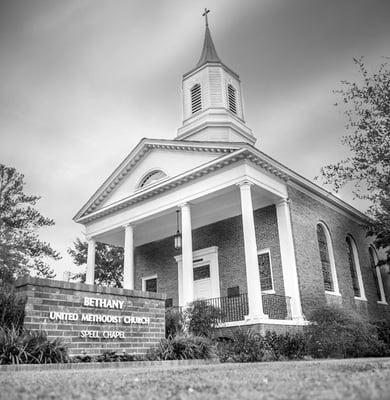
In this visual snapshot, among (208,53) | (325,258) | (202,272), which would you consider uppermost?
(208,53)

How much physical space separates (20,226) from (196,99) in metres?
17.5

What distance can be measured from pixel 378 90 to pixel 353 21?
2.77m

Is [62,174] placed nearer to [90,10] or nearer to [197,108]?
[197,108]

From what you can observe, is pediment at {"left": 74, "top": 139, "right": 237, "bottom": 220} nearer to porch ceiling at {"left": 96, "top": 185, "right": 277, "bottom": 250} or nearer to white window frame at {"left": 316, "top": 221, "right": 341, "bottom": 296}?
porch ceiling at {"left": 96, "top": 185, "right": 277, "bottom": 250}

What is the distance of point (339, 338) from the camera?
13633 millimetres

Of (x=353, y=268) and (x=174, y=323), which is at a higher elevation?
(x=353, y=268)

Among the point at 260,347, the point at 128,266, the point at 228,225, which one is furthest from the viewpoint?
the point at 228,225

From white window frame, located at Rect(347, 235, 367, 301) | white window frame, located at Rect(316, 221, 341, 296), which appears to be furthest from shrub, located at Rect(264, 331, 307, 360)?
white window frame, located at Rect(347, 235, 367, 301)

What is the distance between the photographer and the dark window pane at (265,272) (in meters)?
17.9

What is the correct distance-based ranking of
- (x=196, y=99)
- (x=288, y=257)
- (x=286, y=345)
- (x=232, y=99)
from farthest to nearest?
1. (x=232, y=99)
2. (x=196, y=99)
3. (x=288, y=257)
4. (x=286, y=345)

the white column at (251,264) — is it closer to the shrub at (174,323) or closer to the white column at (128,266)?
the shrub at (174,323)

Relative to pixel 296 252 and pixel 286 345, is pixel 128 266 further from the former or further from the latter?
pixel 286 345

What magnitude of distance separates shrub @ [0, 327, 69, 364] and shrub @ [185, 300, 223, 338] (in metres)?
6.44

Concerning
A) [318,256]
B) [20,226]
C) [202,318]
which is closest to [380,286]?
[318,256]
